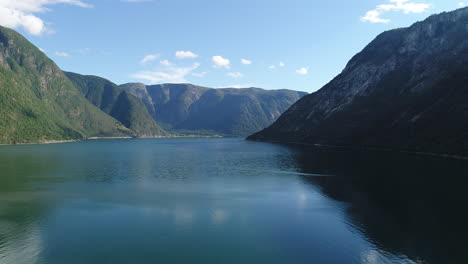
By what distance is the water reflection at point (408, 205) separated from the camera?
5489cm

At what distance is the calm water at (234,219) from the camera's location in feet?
173

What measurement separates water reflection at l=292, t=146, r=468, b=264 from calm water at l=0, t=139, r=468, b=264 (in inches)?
11.8

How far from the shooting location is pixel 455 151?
571 feet

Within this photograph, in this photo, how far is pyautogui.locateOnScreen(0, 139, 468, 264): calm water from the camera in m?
52.6

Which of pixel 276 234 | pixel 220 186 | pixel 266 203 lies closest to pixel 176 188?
pixel 220 186

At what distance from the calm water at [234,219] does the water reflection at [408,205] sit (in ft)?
0.98

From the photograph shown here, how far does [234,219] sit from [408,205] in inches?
1705

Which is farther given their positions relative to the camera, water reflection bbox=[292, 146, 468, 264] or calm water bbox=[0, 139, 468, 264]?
water reflection bbox=[292, 146, 468, 264]

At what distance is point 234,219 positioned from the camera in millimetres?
72250

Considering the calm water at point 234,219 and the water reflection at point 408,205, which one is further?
the water reflection at point 408,205

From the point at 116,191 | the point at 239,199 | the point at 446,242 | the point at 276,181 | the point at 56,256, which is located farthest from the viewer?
the point at 276,181

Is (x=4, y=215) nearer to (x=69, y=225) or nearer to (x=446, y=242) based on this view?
(x=69, y=225)

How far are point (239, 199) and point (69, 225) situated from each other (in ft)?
140

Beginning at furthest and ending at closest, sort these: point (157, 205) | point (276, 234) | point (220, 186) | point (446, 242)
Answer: point (220, 186)
point (157, 205)
point (276, 234)
point (446, 242)
